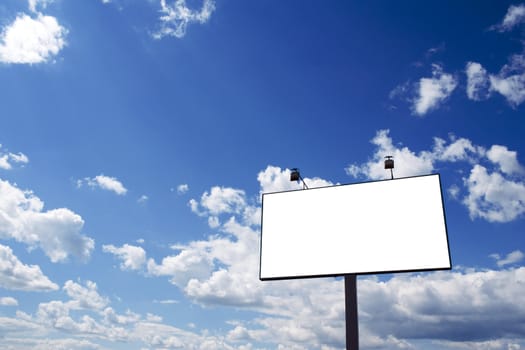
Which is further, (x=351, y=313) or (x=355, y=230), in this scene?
(x=355, y=230)

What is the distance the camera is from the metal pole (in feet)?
28.6

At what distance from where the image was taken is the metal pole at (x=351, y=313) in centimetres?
872

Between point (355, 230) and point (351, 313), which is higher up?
point (355, 230)

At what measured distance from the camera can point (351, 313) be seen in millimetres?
8914

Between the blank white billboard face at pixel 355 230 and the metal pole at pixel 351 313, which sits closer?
the metal pole at pixel 351 313

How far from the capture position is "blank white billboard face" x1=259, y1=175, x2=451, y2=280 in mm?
8852

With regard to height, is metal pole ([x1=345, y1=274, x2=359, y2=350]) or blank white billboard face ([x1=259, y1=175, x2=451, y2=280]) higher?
blank white billboard face ([x1=259, y1=175, x2=451, y2=280])

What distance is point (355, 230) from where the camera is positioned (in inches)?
377

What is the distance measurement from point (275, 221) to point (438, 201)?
364cm

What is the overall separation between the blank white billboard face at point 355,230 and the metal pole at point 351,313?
23cm

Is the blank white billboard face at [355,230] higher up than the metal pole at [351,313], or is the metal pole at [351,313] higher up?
the blank white billboard face at [355,230]

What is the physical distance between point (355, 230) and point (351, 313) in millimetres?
1708

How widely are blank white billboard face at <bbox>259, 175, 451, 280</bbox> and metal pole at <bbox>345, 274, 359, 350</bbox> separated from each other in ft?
0.76

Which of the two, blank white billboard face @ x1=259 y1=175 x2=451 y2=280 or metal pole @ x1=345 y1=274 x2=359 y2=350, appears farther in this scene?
blank white billboard face @ x1=259 y1=175 x2=451 y2=280
